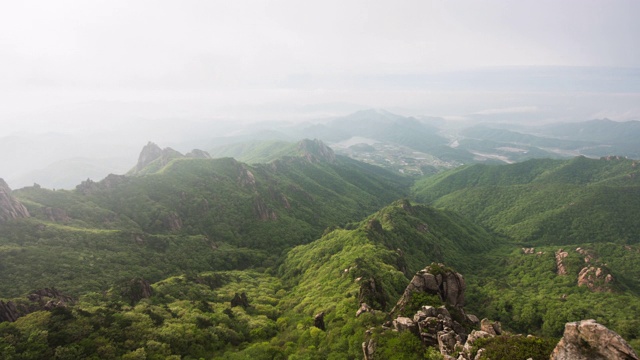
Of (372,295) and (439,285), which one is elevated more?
(439,285)

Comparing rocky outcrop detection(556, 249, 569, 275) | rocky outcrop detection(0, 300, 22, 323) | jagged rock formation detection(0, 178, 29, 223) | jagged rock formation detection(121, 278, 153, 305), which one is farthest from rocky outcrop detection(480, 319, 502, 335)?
jagged rock formation detection(0, 178, 29, 223)

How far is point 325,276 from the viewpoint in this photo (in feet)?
414

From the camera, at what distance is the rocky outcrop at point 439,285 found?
74062 millimetres

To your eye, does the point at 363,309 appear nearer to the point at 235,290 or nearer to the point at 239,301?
the point at 239,301

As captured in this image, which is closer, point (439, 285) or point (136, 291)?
point (439, 285)

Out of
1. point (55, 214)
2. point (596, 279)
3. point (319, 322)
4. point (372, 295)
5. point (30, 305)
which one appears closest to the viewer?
point (30, 305)

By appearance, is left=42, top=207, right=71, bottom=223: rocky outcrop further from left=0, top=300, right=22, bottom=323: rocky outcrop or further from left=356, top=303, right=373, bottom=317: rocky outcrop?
left=356, top=303, right=373, bottom=317: rocky outcrop

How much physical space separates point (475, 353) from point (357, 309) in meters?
40.9

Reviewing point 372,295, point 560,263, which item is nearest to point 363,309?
point 372,295

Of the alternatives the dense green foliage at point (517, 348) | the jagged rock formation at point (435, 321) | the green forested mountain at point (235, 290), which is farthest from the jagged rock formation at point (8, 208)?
the dense green foliage at point (517, 348)

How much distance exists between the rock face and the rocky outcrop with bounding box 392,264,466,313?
1526 inches

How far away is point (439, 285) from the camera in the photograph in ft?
252

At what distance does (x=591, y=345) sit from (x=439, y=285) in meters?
45.1

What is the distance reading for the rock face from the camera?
30.9 m
